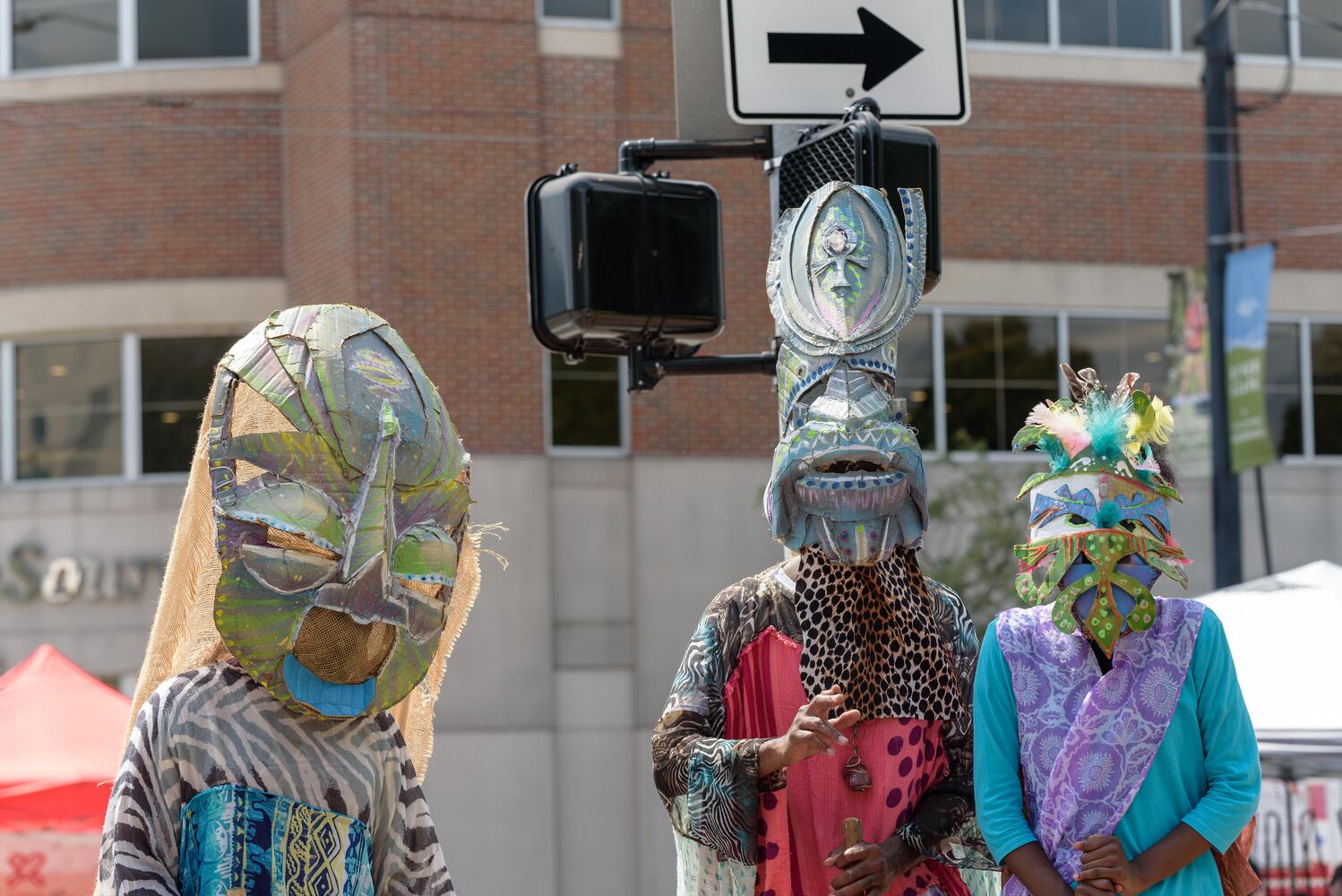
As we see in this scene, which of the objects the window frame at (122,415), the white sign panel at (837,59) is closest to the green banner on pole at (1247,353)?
the window frame at (122,415)

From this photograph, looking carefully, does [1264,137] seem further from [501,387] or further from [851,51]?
[851,51]

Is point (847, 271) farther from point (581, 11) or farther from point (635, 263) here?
point (581, 11)

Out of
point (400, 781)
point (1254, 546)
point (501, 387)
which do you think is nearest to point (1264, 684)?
point (400, 781)

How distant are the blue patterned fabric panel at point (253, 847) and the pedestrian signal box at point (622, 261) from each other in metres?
2.15

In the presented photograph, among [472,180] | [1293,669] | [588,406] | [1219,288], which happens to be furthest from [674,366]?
[588,406]

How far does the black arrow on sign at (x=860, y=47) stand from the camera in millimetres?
5270

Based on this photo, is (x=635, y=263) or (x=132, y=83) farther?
(x=132, y=83)

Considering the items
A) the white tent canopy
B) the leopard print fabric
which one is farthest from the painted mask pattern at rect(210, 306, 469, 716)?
the white tent canopy

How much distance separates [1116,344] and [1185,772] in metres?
14.9

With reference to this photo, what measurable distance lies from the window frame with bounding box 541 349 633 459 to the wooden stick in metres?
12.9

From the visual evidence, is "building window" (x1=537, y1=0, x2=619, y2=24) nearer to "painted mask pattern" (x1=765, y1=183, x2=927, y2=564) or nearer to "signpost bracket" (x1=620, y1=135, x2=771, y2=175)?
"signpost bracket" (x1=620, y1=135, x2=771, y2=175)

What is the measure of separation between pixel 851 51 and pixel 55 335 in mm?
13727

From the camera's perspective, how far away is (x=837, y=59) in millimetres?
5277

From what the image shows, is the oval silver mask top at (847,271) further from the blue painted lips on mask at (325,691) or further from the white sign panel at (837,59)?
the blue painted lips on mask at (325,691)
